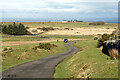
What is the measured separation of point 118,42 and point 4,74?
17803 mm

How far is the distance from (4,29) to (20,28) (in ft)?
29.0

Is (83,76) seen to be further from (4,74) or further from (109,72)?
(4,74)

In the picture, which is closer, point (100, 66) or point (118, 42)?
point (100, 66)

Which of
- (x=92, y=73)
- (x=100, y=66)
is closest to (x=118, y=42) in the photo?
(x=100, y=66)

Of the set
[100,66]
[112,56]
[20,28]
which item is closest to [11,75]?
[100,66]

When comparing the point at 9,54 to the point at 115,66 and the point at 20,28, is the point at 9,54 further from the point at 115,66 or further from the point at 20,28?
the point at 20,28

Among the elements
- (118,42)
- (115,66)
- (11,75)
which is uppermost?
(118,42)

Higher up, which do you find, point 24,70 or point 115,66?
point 115,66

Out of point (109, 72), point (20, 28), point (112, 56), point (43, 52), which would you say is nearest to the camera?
point (109, 72)

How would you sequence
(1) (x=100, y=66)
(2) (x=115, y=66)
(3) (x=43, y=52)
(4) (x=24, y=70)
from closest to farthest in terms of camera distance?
(2) (x=115, y=66) → (1) (x=100, y=66) → (4) (x=24, y=70) → (3) (x=43, y=52)

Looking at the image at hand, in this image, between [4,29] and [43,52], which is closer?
[43,52]

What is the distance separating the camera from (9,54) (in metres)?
31.8

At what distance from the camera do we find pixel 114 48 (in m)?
28.1

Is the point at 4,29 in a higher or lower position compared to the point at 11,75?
higher
